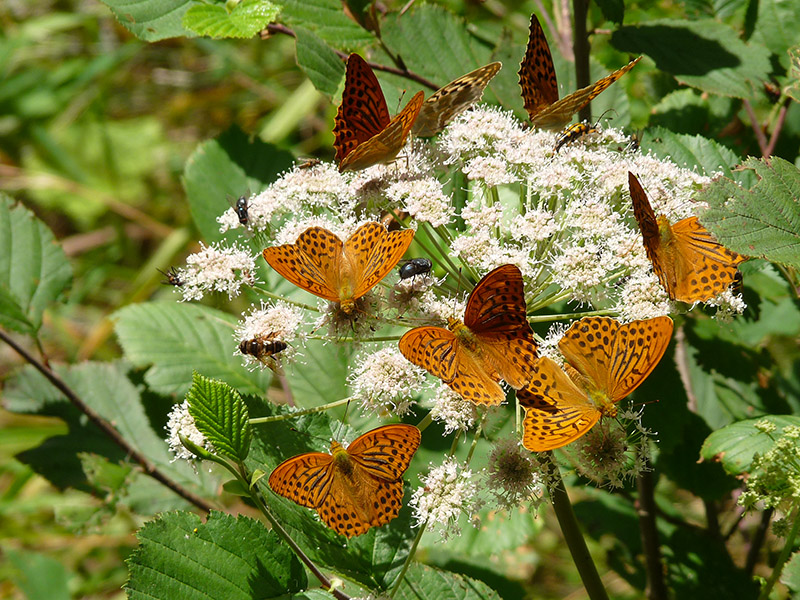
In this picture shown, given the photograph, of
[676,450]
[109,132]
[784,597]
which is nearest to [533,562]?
[784,597]

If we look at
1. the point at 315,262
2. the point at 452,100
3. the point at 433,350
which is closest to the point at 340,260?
the point at 315,262

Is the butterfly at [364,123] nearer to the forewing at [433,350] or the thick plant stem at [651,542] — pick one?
the forewing at [433,350]

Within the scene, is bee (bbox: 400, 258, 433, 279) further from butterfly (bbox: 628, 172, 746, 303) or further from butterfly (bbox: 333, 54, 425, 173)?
butterfly (bbox: 628, 172, 746, 303)

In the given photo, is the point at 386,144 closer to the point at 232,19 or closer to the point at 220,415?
the point at 232,19

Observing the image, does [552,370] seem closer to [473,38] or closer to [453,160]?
[453,160]

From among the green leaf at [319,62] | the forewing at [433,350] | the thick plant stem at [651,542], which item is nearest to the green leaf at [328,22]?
the green leaf at [319,62]

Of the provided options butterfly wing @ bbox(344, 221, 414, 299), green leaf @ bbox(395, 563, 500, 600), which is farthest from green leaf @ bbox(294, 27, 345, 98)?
green leaf @ bbox(395, 563, 500, 600)
